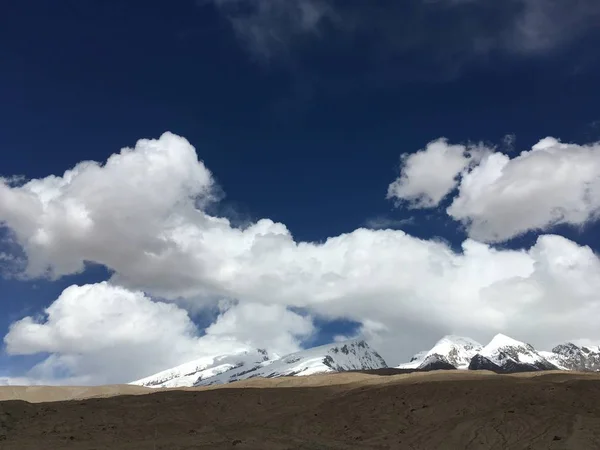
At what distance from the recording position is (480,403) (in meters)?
37.3

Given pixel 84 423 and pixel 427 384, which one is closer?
pixel 84 423

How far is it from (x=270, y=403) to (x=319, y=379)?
2725 centimetres

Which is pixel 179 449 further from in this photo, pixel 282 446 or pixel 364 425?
pixel 364 425

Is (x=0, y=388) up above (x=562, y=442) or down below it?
above

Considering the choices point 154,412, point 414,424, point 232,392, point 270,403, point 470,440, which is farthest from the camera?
point 232,392

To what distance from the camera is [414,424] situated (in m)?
34.3

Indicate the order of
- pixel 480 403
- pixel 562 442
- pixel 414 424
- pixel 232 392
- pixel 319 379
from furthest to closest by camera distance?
pixel 319 379
pixel 232 392
pixel 480 403
pixel 414 424
pixel 562 442

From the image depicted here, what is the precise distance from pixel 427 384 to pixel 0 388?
8894 cm

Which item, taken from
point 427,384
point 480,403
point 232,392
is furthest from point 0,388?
point 480,403

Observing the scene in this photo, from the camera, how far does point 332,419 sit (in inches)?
1487

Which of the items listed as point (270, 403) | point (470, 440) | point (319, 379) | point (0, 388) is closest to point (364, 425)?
point (470, 440)

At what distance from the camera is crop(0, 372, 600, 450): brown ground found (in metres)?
28.8

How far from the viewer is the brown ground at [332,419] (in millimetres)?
28766

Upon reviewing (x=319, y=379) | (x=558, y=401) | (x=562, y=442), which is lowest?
(x=562, y=442)
